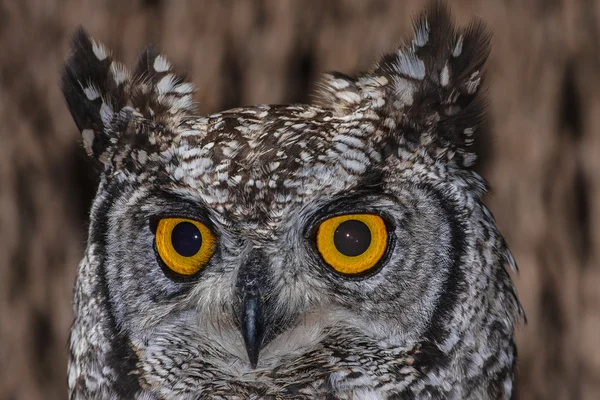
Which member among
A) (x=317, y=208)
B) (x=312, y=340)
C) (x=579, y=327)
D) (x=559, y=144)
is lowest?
(x=579, y=327)

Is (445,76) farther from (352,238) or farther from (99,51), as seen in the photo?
(99,51)

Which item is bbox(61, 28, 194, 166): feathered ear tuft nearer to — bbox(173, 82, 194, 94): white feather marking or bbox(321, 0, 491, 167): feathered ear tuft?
bbox(173, 82, 194, 94): white feather marking

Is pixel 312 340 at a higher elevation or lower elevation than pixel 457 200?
lower

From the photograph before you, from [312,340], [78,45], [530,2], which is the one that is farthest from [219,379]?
[530,2]

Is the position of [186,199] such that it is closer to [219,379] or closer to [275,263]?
[275,263]

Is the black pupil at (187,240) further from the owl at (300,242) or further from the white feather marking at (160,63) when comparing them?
the white feather marking at (160,63)

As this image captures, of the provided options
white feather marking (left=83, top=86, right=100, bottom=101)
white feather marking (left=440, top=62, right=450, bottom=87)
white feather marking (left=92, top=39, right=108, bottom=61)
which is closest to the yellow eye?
white feather marking (left=83, top=86, right=100, bottom=101)

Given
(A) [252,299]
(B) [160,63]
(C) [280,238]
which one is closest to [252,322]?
(A) [252,299]
